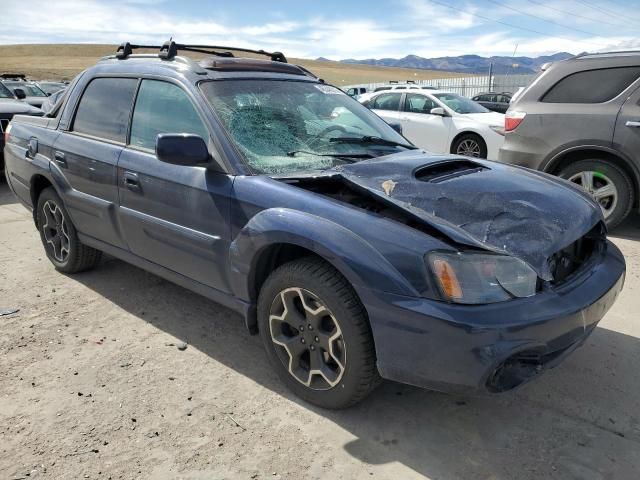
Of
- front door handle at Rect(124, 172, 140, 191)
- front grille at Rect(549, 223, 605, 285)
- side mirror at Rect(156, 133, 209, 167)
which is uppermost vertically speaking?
side mirror at Rect(156, 133, 209, 167)

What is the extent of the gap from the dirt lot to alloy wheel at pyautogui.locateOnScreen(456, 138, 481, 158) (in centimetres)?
621

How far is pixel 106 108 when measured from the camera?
3797 mm

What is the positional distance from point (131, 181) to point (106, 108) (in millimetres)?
800

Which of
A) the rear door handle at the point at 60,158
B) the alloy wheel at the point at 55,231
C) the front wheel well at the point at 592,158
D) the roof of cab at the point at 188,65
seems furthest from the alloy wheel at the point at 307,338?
the front wheel well at the point at 592,158

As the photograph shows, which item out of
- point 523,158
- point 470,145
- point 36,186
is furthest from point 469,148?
point 36,186

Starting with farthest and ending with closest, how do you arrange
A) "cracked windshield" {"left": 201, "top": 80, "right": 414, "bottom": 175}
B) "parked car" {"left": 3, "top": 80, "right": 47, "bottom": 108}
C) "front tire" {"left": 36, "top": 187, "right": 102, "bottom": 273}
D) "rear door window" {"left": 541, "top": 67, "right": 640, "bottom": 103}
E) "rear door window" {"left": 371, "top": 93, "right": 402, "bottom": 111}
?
"parked car" {"left": 3, "top": 80, "right": 47, "bottom": 108}, "rear door window" {"left": 371, "top": 93, "right": 402, "bottom": 111}, "rear door window" {"left": 541, "top": 67, "right": 640, "bottom": 103}, "front tire" {"left": 36, "top": 187, "right": 102, "bottom": 273}, "cracked windshield" {"left": 201, "top": 80, "right": 414, "bottom": 175}

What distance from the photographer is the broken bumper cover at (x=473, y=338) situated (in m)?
2.12

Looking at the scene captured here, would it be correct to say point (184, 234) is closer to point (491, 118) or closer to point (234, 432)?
point (234, 432)

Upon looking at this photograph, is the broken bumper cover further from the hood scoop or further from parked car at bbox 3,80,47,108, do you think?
parked car at bbox 3,80,47,108

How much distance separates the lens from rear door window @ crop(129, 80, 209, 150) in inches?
123

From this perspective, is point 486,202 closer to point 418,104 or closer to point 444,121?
point 444,121

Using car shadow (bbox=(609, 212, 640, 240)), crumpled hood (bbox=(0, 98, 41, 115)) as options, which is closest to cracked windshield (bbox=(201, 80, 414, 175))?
car shadow (bbox=(609, 212, 640, 240))

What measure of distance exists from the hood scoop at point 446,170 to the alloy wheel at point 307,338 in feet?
2.93

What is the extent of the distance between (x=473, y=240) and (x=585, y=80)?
4.53 meters
